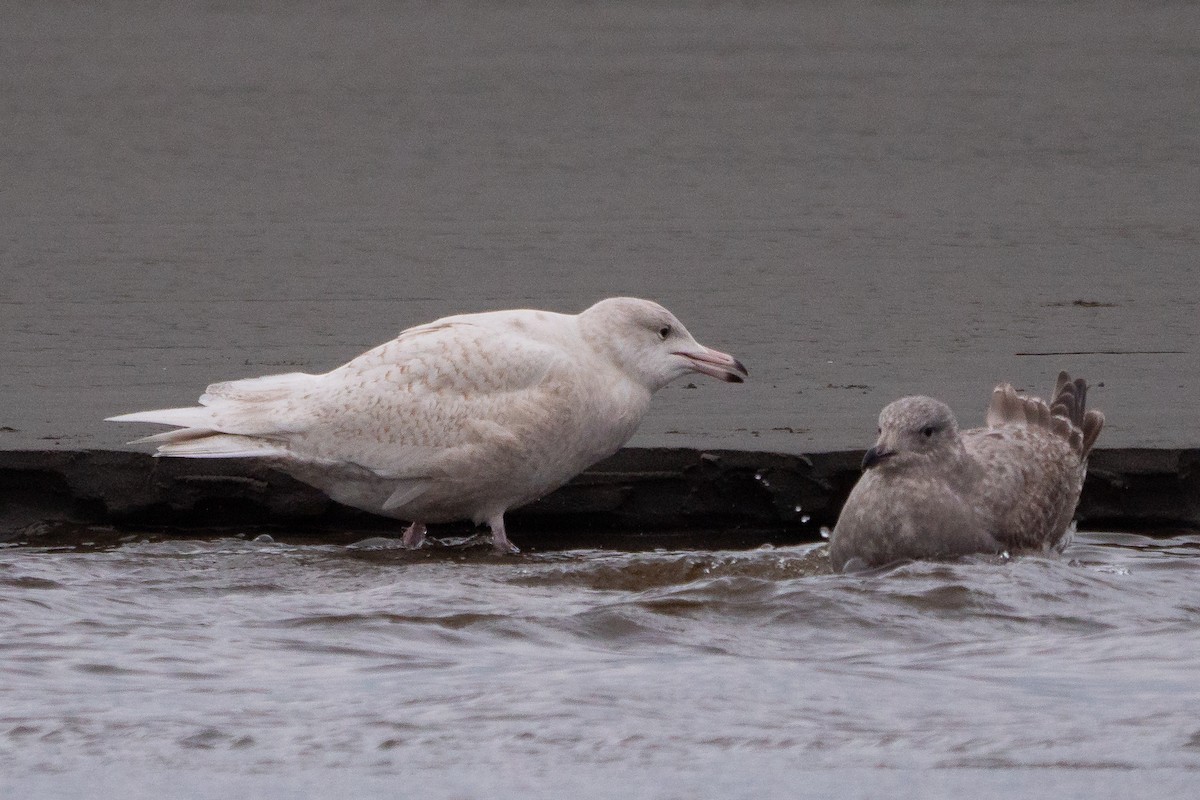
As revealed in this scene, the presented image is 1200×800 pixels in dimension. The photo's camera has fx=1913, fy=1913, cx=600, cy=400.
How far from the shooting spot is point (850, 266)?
9180 mm

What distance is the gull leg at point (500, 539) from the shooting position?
6.50 m

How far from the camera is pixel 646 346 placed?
6789 millimetres

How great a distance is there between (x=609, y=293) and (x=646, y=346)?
68.8 inches

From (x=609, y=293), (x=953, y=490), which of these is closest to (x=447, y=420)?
(x=953, y=490)

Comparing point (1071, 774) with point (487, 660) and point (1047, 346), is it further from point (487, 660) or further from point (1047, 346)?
point (1047, 346)

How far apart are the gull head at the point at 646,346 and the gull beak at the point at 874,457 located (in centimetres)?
93

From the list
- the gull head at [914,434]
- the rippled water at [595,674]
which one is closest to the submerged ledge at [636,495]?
the rippled water at [595,674]

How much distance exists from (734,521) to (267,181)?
4.73 m

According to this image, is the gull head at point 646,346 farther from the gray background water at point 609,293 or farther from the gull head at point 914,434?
the gull head at point 914,434

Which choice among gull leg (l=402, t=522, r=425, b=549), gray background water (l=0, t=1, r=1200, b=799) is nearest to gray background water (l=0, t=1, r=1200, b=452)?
gray background water (l=0, t=1, r=1200, b=799)

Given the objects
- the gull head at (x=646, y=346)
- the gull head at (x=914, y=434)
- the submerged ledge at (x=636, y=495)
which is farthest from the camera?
the gull head at (x=646, y=346)

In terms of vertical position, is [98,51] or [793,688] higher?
[98,51]

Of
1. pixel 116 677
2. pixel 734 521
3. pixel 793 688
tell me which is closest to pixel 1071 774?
pixel 793 688

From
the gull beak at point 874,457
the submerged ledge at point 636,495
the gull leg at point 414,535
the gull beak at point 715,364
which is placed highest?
the gull beak at point 715,364
